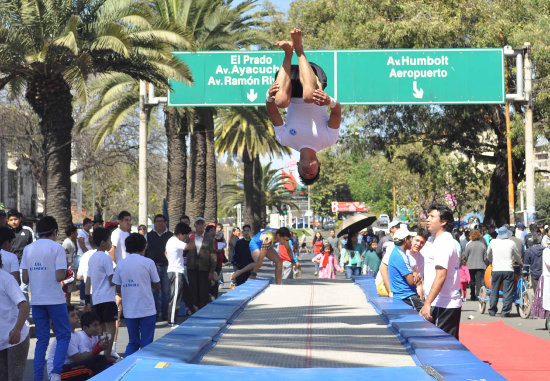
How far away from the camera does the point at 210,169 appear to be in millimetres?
33781

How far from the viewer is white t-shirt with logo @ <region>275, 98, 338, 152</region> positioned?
364 inches

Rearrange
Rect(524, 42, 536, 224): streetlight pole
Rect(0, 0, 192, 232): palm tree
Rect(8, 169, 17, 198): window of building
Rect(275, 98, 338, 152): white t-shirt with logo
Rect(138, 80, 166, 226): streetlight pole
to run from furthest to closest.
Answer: Rect(8, 169, 17, 198): window of building
Rect(524, 42, 536, 224): streetlight pole
Rect(138, 80, 166, 226): streetlight pole
Rect(0, 0, 192, 232): palm tree
Rect(275, 98, 338, 152): white t-shirt with logo

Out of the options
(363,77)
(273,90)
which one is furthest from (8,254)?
(363,77)

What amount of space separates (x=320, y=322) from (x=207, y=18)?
69.2 feet

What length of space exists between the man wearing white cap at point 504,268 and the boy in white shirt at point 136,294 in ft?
33.7

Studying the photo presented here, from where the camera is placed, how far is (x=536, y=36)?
31.1 metres

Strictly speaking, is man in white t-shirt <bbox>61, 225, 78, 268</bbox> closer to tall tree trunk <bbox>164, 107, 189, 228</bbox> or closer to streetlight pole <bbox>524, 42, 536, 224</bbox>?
tall tree trunk <bbox>164, 107, 189, 228</bbox>

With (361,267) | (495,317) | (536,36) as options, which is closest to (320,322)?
(495,317)

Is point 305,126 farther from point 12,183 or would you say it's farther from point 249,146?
point 12,183

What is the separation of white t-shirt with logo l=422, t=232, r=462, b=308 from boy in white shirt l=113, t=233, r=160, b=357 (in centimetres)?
341

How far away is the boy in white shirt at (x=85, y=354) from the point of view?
9.45m

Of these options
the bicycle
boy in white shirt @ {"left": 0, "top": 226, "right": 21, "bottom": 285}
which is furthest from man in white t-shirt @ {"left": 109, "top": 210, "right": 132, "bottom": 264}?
the bicycle

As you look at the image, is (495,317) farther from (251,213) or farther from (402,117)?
(251,213)

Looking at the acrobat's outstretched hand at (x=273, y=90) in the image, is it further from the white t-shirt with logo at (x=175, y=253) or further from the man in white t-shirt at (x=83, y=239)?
Result: the man in white t-shirt at (x=83, y=239)
